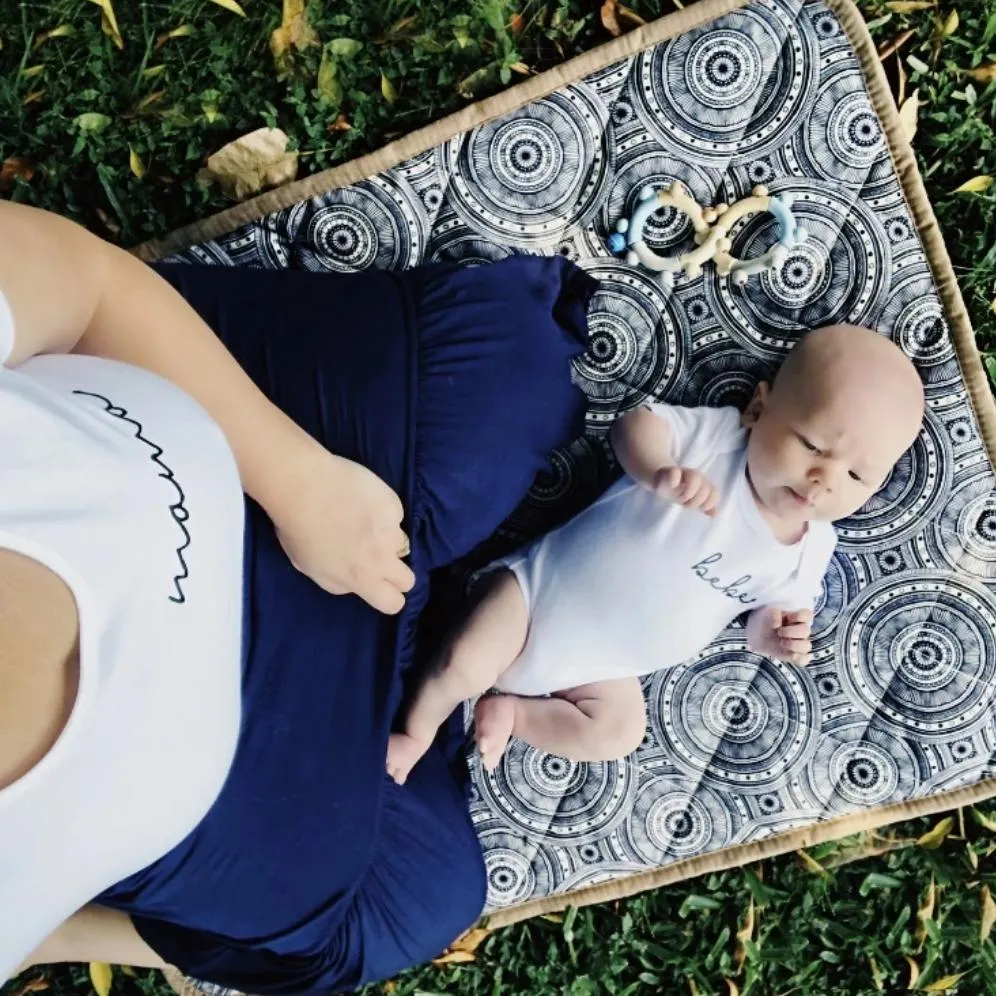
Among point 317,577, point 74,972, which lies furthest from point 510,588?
point 74,972

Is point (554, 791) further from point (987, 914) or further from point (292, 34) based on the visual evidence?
point (292, 34)

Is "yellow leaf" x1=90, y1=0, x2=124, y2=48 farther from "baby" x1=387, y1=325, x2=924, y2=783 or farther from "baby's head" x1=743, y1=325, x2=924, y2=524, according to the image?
"baby's head" x1=743, y1=325, x2=924, y2=524

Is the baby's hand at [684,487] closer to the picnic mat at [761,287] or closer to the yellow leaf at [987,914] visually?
the picnic mat at [761,287]

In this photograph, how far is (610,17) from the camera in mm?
1340

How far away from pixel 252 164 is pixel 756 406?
764 millimetres

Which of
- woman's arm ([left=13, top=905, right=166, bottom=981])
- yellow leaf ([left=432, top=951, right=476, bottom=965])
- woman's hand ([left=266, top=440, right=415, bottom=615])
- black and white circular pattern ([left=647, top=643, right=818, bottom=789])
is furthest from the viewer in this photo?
yellow leaf ([left=432, top=951, right=476, bottom=965])

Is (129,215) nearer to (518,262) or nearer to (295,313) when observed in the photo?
(295,313)

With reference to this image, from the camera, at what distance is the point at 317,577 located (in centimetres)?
98

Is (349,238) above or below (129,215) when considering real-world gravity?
below

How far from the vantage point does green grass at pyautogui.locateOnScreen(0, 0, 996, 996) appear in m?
1.36

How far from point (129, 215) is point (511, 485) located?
692mm

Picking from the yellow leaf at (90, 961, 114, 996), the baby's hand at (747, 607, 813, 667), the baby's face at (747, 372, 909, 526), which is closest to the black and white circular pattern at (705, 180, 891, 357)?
the baby's face at (747, 372, 909, 526)

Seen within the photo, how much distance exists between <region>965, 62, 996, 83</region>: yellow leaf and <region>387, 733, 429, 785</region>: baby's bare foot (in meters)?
1.18

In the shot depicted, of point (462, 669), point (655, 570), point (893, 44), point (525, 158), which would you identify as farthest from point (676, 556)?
point (893, 44)
